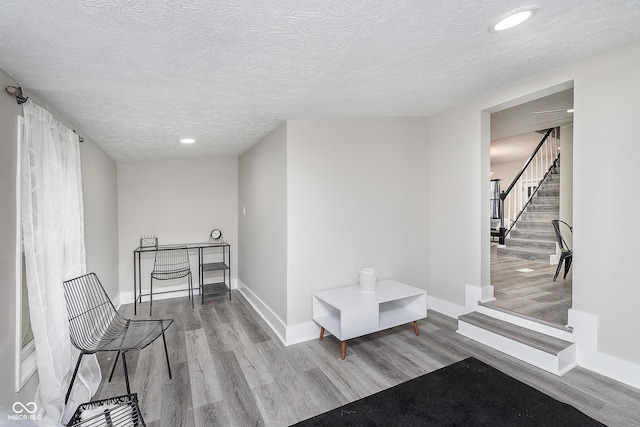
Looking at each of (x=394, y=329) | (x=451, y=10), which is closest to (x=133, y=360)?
(x=394, y=329)

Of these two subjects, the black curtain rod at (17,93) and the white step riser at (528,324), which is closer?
the black curtain rod at (17,93)

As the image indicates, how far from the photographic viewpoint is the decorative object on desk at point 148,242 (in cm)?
433

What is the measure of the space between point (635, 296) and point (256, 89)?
2.96 metres

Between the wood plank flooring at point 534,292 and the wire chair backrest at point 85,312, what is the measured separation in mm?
3479

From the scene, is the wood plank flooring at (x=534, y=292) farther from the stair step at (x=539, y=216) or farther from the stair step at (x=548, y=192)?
the stair step at (x=548, y=192)

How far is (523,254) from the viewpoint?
18.7ft

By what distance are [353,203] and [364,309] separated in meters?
1.10

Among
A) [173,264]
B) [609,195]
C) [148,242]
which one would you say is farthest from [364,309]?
[148,242]

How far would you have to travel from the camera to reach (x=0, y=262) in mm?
1493

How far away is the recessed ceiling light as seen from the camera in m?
1.47

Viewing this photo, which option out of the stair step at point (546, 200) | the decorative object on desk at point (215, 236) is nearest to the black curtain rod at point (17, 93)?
the decorative object on desk at point (215, 236)

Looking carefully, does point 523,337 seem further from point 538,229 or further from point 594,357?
point 538,229

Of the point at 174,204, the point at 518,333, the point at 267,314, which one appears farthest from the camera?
the point at 174,204

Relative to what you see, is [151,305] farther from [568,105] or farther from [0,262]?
[568,105]
